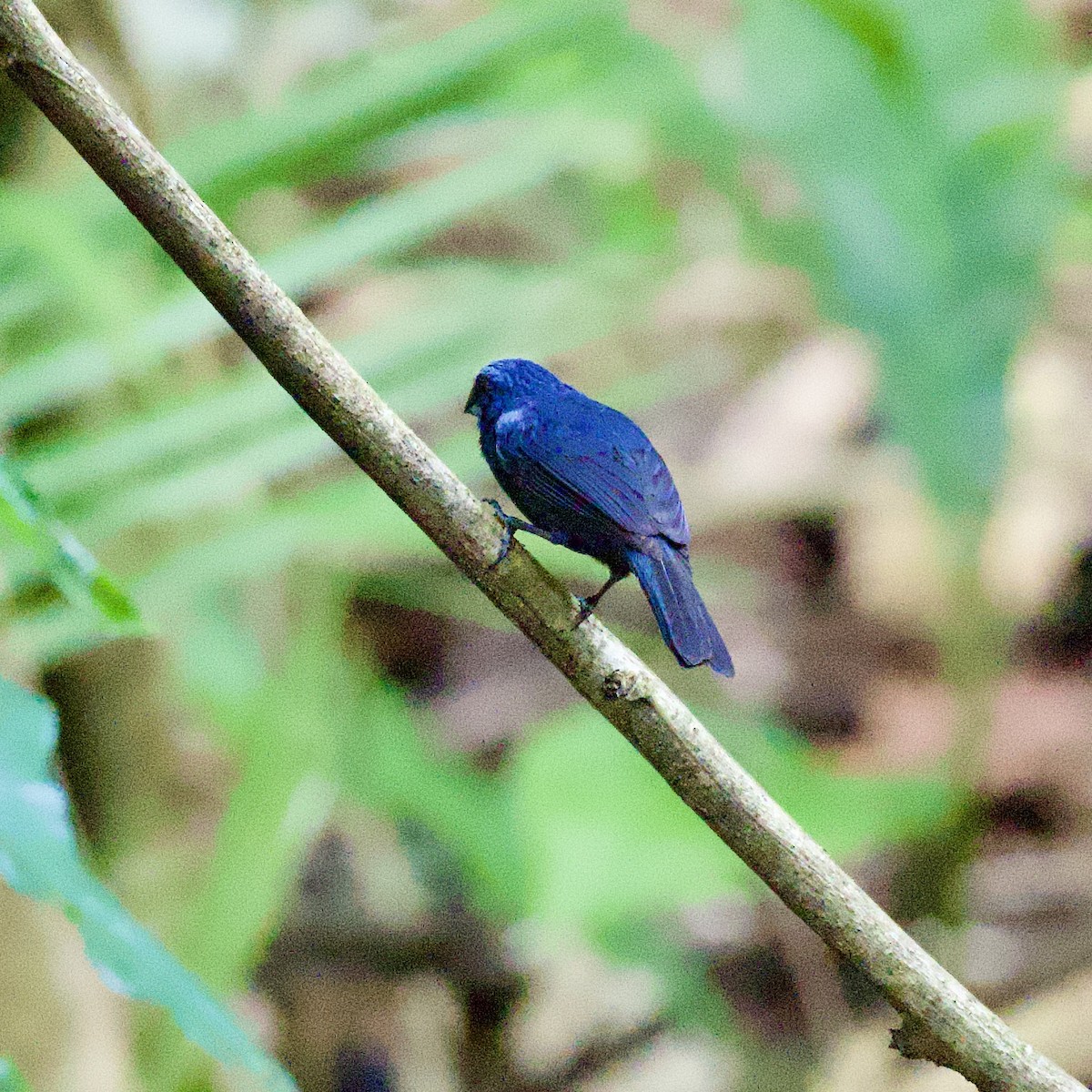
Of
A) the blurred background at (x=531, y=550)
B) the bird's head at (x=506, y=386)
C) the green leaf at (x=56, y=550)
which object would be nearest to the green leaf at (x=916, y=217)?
the blurred background at (x=531, y=550)

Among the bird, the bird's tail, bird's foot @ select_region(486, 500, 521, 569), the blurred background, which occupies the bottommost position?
the blurred background

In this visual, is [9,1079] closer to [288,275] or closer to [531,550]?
[288,275]

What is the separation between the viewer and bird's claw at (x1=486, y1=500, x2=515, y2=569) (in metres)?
0.74

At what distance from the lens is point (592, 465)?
35.4 inches

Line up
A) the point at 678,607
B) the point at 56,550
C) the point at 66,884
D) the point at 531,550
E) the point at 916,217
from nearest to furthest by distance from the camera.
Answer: the point at 66,884 → the point at 56,550 → the point at 678,607 → the point at 531,550 → the point at 916,217

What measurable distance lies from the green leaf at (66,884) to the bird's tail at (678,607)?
1.07 ft

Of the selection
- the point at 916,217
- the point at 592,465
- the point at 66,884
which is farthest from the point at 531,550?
the point at 66,884

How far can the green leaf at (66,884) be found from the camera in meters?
0.56

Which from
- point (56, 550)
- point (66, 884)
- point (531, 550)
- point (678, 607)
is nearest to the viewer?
point (66, 884)

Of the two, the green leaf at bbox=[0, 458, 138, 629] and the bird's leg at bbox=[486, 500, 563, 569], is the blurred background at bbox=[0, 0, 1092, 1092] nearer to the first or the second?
the green leaf at bbox=[0, 458, 138, 629]

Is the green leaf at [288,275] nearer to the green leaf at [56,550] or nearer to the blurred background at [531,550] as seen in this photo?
the blurred background at [531,550]

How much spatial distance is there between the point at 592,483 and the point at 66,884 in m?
0.45

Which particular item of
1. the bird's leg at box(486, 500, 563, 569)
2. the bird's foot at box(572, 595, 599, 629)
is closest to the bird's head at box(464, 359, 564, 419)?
the bird's leg at box(486, 500, 563, 569)

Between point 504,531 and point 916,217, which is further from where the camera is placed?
A: point 916,217
